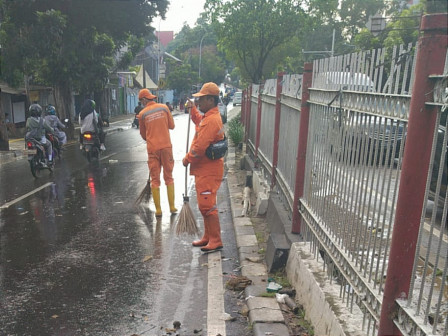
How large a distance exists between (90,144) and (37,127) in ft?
6.77

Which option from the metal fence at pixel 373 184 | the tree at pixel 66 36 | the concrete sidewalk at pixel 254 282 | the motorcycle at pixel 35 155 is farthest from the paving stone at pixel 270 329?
the tree at pixel 66 36

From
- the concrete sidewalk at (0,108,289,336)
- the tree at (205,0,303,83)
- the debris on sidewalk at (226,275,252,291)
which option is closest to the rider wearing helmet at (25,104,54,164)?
the concrete sidewalk at (0,108,289,336)

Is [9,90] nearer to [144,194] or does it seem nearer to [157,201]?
[144,194]

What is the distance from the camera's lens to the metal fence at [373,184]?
2092mm

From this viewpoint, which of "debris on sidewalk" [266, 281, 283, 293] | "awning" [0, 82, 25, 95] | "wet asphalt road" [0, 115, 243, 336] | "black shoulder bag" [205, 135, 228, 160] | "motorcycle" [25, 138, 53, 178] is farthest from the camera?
"awning" [0, 82, 25, 95]

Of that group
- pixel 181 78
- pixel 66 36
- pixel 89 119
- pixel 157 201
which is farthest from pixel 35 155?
pixel 181 78

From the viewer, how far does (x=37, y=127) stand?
405 inches

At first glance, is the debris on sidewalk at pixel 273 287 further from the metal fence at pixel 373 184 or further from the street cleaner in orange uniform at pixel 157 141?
the street cleaner in orange uniform at pixel 157 141

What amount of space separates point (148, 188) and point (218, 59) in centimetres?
6672

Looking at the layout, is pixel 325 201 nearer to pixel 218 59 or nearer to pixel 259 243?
pixel 259 243

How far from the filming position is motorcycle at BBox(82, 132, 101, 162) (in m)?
12.2

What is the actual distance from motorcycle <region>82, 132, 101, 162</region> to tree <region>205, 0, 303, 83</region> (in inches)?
640

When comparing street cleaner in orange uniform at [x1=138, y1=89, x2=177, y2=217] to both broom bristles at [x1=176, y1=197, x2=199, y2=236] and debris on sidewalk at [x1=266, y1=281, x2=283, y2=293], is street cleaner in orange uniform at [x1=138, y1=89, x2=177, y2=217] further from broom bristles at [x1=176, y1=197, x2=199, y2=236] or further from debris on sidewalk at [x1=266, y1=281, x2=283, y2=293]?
debris on sidewalk at [x1=266, y1=281, x2=283, y2=293]

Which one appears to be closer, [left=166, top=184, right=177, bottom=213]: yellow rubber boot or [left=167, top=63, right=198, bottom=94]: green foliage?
[left=166, top=184, right=177, bottom=213]: yellow rubber boot
